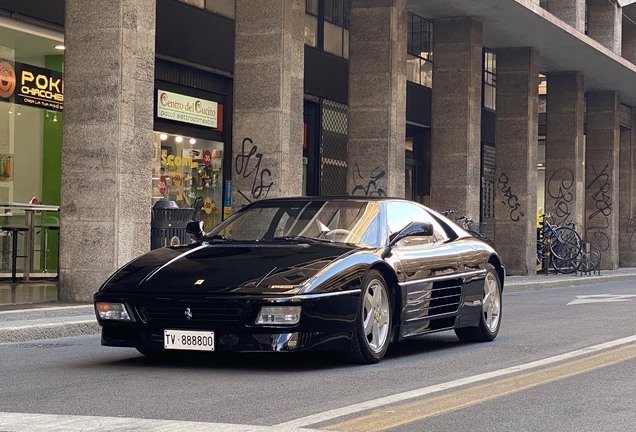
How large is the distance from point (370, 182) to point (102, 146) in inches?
354

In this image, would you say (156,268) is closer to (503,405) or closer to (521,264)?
(503,405)

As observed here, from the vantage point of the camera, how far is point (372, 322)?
8.41 meters

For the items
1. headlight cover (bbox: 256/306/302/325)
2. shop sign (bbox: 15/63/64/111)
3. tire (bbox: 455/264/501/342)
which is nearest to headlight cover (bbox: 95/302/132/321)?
headlight cover (bbox: 256/306/302/325)

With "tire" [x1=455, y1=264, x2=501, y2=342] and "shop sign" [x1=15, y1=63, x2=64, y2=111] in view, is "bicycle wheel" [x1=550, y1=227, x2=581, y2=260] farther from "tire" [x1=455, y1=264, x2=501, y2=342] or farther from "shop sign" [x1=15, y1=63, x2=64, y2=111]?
"tire" [x1=455, y1=264, x2=501, y2=342]

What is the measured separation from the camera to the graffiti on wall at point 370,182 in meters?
22.1

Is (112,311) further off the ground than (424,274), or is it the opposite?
(424,274)

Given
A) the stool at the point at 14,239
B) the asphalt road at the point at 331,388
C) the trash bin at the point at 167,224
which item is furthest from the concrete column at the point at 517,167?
the asphalt road at the point at 331,388

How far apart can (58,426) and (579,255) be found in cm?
2361

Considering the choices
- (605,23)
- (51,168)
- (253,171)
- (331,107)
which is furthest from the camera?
(605,23)

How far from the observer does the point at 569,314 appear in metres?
14.1

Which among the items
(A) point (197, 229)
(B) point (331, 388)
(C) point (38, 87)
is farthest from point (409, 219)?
(C) point (38, 87)

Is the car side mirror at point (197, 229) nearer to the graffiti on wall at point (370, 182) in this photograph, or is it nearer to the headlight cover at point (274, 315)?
the headlight cover at point (274, 315)

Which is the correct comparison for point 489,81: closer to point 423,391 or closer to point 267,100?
point 267,100

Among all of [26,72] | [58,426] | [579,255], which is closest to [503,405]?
[58,426]
